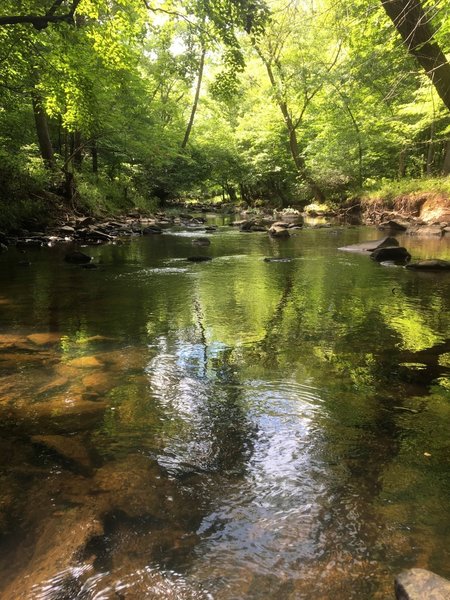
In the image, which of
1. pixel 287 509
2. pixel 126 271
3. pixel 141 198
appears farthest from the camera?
pixel 141 198

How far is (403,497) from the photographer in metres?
2.27

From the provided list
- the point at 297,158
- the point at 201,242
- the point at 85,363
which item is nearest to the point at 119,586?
the point at 85,363

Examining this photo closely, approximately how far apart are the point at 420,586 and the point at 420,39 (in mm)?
6976

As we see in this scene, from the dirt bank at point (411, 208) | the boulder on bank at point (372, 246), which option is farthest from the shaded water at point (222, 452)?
the dirt bank at point (411, 208)

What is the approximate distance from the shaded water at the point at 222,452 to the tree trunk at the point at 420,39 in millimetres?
3364

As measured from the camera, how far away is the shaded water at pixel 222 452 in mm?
1843

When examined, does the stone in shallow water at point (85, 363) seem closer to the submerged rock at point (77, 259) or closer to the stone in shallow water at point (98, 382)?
the stone in shallow water at point (98, 382)

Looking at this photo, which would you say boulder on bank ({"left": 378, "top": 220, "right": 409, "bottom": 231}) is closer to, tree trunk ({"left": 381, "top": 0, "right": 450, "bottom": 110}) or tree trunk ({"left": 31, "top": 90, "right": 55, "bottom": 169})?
tree trunk ({"left": 381, "top": 0, "right": 450, "bottom": 110})

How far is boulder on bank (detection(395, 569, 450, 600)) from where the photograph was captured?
5.00 ft

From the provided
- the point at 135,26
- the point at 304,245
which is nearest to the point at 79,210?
the point at 135,26

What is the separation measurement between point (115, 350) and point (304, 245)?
9.96 m

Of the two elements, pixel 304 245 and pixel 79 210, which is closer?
pixel 304 245

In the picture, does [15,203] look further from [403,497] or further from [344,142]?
[344,142]

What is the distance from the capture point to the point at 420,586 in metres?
1.57
